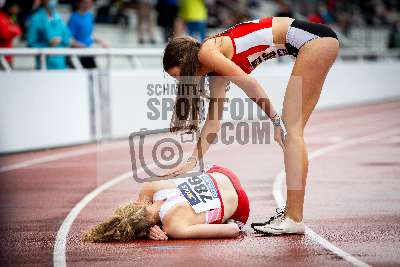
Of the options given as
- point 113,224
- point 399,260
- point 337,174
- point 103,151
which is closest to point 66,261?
point 113,224

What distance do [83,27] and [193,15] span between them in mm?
4657

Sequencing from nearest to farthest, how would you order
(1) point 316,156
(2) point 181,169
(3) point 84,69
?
(2) point 181,169
(1) point 316,156
(3) point 84,69

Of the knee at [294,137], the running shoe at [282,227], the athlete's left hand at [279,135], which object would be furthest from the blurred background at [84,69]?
the running shoe at [282,227]

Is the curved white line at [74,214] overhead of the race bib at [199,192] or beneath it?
beneath

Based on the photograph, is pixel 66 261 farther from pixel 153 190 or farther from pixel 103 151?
pixel 103 151

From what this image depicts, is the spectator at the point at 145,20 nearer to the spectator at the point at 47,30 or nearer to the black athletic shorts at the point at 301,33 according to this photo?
the spectator at the point at 47,30

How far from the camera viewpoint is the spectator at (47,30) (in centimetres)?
1759

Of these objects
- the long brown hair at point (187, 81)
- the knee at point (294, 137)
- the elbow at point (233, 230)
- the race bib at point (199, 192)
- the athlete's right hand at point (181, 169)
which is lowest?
the elbow at point (233, 230)

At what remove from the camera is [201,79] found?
8.46 m

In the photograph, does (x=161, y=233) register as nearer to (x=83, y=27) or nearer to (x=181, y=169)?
(x=181, y=169)

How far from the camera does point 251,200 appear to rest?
11.1 metres

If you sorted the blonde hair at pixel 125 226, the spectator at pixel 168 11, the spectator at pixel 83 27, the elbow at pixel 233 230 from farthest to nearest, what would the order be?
the spectator at pixel 168 11 → the spectator at pixel 83 27 → the elbow at pixel 233 230 → the blonde hair at pixel 125 226

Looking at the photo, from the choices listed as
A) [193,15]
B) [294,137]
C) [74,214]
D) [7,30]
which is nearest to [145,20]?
[193,15]

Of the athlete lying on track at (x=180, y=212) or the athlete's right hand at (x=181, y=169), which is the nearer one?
the athlete lying on track at (x=180, y=212)
